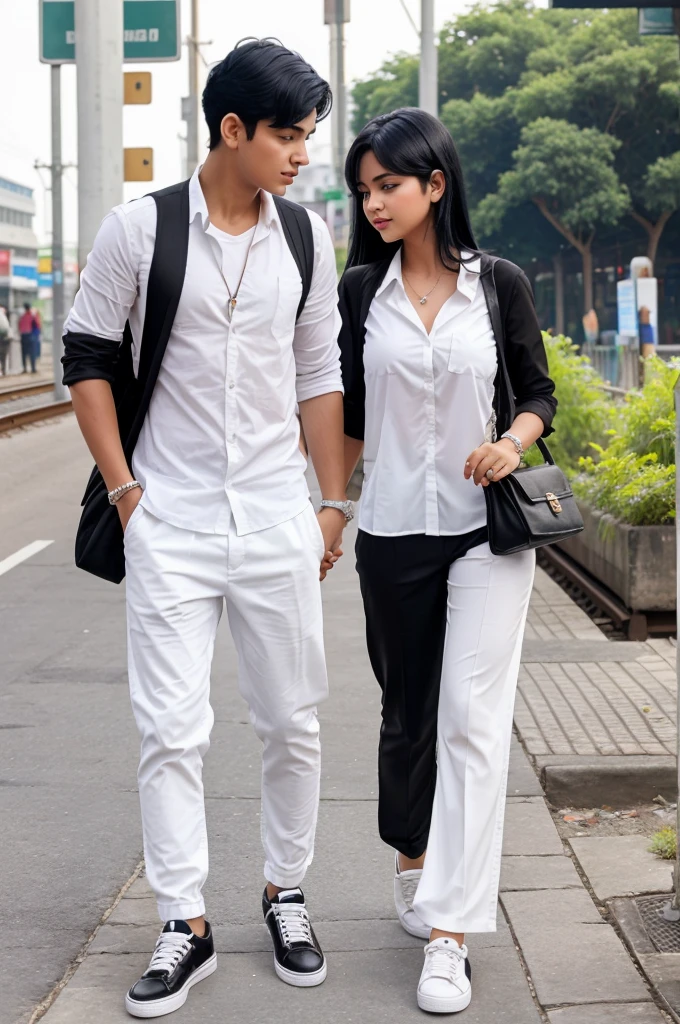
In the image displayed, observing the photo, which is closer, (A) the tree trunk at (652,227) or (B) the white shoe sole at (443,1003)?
(B) the white shoe sole at (443,1003)

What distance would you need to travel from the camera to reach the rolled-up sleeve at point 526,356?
10.6 ft

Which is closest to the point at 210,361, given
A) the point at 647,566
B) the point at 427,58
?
the point at 647,566

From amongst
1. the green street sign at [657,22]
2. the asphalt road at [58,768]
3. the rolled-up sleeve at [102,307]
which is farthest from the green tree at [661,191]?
the rolled-up sleeve at [102,307]

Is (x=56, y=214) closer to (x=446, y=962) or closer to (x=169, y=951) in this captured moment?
(x=169, y=951)

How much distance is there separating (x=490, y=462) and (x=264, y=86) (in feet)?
2.88

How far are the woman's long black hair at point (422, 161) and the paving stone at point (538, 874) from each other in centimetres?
160

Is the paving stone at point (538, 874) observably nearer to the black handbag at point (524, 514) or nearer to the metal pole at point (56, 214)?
the black handbag at point (524, 514)

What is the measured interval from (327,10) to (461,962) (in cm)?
2866

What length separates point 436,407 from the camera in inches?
126

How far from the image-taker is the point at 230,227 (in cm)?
308

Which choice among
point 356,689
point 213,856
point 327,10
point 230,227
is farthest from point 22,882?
point 327,10

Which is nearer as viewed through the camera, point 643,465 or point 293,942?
point 293,942

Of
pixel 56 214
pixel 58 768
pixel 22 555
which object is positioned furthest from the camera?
pixel 56 214

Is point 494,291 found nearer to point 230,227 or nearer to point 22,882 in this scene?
point 230,227
